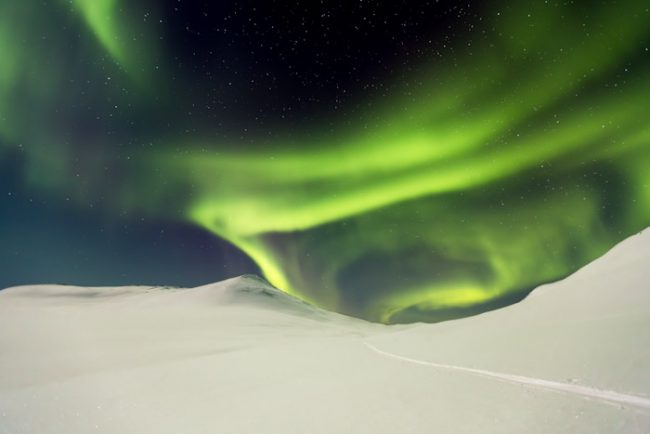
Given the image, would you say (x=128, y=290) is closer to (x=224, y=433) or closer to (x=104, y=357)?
(x=104, y=357)

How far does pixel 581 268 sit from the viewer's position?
32312 mm

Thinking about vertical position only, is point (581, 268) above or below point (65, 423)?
above

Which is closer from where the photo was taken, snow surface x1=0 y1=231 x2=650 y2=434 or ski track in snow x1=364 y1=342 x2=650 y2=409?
ski track in snow x1=364 y1=342 x2=650 y2=409

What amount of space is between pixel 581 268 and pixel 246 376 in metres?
32.8

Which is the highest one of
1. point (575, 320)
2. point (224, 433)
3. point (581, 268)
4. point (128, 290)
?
point (128, 290)

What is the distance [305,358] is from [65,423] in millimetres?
7861

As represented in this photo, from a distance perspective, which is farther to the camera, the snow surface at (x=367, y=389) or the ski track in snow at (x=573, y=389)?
the snow surface at (x=367, y=389)

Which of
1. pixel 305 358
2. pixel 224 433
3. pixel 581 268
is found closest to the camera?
pixel 224 433

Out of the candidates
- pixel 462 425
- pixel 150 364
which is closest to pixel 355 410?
pixel 462 425

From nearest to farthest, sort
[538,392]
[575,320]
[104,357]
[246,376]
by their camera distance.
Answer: [538,392] → [246,376] → [575,320] → [104,357]

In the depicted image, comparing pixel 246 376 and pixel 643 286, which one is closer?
pixel 246 376

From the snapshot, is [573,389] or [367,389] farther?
[367,389]

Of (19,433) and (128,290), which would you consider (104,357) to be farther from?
(128,290)

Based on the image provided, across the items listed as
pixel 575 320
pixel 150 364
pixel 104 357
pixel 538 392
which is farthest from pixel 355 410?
pixel 104 357
